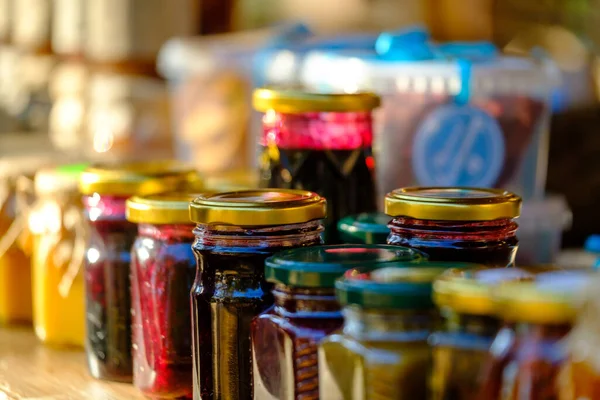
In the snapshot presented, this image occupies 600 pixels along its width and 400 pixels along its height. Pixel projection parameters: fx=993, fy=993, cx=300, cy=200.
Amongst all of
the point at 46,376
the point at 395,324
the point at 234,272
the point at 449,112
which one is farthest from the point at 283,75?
the point at 395,324

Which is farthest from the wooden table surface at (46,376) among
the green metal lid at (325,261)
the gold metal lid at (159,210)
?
the green metal lid at (325,261)

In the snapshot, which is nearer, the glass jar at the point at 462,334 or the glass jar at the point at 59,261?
the glass jar at the point at 462,334

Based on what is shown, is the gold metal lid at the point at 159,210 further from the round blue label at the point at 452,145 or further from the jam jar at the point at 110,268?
the round blue label at the point at 452,145

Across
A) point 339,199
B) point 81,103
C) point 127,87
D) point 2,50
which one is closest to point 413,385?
point 339,199

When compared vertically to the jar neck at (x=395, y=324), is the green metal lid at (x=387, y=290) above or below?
above

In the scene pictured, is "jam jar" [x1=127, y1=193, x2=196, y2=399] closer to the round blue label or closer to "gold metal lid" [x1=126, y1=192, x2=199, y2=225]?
"gold metal lid" [x1=126, y1=192, x2=199, y2=225]

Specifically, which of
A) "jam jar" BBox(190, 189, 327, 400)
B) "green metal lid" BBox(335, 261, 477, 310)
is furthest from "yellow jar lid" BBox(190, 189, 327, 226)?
"green metal lid" BBox(335, 261, 477, 310)

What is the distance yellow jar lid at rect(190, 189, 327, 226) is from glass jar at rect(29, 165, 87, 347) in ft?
1.16

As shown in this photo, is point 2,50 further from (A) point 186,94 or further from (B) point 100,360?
(B) point 100,360

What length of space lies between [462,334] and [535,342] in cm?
5

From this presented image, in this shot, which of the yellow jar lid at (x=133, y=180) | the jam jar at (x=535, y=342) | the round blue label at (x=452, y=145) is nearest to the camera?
the jam jar at (x=535, y=342)

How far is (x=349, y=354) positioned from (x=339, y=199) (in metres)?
0.32

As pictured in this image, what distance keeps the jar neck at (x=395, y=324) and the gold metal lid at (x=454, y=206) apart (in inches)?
4.7

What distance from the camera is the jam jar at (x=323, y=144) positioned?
35.0 inches
